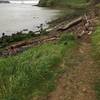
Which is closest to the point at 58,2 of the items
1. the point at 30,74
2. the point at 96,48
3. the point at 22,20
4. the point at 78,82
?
the point at 22,20

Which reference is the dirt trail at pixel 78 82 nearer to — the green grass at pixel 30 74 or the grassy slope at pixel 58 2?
the green grass at pixel 30 74

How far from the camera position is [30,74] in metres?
12.4

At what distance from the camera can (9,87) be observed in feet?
39.0

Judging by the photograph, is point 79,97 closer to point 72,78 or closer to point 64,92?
point 64,92

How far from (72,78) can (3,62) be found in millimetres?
3607

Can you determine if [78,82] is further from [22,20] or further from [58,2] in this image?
[58,2]

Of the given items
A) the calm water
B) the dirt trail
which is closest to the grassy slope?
the calm water

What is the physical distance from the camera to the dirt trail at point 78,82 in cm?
1124

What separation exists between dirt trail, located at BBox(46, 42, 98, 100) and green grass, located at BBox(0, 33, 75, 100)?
0.37 metres

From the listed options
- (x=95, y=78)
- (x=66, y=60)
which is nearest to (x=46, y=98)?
(x=95, y=78)

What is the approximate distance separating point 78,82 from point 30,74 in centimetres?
194

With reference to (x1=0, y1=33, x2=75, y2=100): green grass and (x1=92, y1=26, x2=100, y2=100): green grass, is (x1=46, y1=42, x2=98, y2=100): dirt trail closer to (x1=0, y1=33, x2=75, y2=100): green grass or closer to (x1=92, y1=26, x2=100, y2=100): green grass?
(x1=92, y1=26, x2=100, y2=100): green grass

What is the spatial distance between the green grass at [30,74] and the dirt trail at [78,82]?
1.22 feet

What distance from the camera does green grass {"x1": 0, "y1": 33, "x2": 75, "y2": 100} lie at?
454 inches
